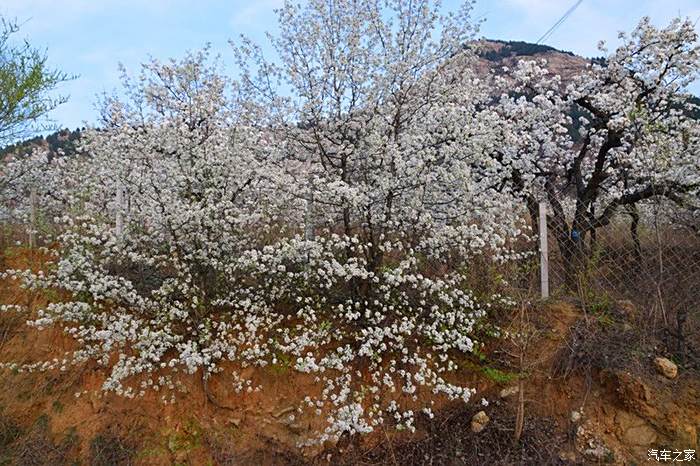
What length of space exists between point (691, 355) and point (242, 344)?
4.76m

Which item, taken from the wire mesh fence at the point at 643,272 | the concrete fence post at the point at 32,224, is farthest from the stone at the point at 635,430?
the concrete fence post at the point at 32,224

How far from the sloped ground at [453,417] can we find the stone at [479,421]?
0.20ft

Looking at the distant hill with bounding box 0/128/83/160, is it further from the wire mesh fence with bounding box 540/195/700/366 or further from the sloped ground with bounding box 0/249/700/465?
the wire mesh fence with bounding box 540/195/700/366

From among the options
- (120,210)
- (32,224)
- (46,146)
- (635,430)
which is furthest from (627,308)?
(46,146)

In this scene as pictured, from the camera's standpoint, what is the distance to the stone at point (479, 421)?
180 inches

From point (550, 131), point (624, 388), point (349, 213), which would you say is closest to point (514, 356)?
point (624, 388)

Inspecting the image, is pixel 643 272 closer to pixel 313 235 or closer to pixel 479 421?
pixel 479 421

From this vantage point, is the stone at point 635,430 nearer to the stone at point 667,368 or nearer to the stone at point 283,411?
the stone at point 667,368

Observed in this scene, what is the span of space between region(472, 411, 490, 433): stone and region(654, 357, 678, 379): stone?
1871 mm

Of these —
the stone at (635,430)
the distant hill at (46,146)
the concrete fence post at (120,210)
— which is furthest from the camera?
the distant hill at (46,146)

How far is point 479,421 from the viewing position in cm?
461

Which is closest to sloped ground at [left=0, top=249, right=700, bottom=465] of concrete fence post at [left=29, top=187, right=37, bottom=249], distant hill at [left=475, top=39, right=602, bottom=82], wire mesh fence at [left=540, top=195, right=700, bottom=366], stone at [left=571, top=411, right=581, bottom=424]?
stone at [left=571, top=411, right=581, bottom=424]

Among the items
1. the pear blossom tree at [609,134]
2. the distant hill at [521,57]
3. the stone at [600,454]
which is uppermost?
the distant hill at [521,57]

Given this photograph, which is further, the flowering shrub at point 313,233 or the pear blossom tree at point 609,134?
the pear blossom tree at point 609,134
